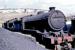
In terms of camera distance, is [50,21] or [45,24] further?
[45,24]

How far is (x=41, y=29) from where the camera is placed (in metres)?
12.6

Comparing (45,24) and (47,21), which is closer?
(47,21)

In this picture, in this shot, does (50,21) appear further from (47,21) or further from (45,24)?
(45,24)

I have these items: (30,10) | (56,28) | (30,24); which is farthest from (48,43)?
(30,10)

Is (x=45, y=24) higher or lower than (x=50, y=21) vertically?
lower

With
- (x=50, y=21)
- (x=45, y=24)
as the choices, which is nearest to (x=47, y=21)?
(x=50, y=21)

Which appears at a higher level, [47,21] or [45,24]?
[47,21]

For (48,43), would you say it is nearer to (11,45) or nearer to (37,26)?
(37,26)

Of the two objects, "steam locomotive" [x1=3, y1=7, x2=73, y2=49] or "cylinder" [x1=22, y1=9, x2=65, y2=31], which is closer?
"steam locomotive" [x1=3, y1=7, x2=73, y2=49]

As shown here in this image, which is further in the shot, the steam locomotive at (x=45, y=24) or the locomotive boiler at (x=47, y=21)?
the locomotive boiler at (x=47, y=21)

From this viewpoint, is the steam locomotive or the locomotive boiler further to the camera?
the locomotive boiler

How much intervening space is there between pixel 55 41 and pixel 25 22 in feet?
13.2

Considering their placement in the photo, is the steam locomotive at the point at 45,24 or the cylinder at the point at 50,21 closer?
the steam locomotive at the point at 45,24

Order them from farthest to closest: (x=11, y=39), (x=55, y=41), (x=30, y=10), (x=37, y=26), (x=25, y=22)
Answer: (x=30, y=10)
(x=25, y=22)
(x=37, y=26)
(x=55, y=41)
(x=11, y=39)
